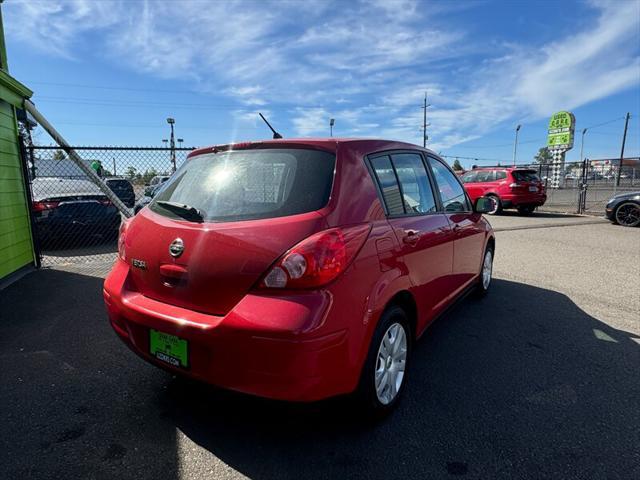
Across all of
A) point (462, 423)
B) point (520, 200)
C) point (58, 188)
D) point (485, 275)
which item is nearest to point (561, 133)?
point (520, 200)

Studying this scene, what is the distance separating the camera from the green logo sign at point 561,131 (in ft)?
100

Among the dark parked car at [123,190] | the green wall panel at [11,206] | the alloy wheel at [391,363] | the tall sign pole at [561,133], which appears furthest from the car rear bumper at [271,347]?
the tall sign pole at [561,133]

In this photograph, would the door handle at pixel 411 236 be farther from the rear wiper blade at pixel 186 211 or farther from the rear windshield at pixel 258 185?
the rear wiper blade at pixel 186 211

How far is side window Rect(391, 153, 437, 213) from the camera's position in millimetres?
2773

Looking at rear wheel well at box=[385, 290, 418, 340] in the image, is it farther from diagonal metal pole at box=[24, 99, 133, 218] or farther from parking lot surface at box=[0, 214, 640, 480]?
diagonal metal pole at box=[24, 99, 133, 218]

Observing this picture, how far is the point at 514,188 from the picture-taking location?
Result: 13.6 meters

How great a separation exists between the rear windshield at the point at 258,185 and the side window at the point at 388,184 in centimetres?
41

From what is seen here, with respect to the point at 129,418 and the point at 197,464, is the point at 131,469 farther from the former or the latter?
the point at 129,418

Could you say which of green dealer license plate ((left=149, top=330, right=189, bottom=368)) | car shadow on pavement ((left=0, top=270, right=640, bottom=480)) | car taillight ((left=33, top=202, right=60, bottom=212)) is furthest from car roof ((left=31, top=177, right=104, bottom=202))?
green dealer license plate ((left=149, top=330, right=189, bottom=368))

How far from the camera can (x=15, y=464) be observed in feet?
6.69

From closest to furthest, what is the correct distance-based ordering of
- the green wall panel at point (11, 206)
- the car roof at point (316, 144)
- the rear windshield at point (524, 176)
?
the car roof at point (316, 144), the green wall panel at point (11, 206), the rear windshield at point (524, 176)

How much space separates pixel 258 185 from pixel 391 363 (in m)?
1.35

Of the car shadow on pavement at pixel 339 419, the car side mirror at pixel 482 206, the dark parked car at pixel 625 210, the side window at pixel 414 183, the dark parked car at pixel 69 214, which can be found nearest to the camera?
the car shadow on pavement at pixel 339 419

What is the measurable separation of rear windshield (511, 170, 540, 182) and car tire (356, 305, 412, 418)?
13.0 m
